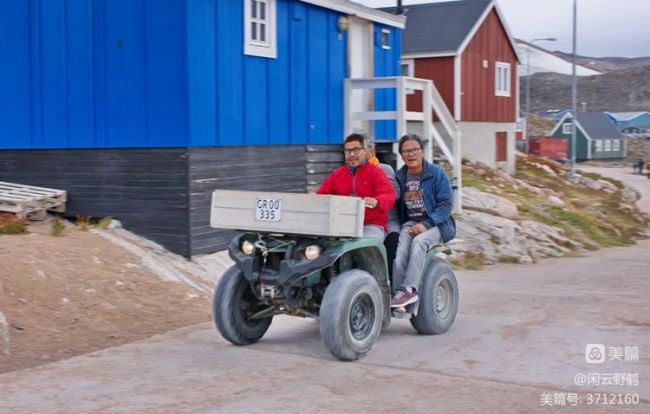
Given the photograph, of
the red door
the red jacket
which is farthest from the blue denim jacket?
the red door

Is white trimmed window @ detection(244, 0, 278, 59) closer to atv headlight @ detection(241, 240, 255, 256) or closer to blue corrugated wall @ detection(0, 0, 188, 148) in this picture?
blue corrugated wall @ detection(0, 0, 188, 148)

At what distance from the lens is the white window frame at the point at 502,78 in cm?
3350

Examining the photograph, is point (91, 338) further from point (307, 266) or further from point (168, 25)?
point (168, 25)

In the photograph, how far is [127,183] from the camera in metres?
12.7

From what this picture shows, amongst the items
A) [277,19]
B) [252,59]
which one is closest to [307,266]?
[252,59]

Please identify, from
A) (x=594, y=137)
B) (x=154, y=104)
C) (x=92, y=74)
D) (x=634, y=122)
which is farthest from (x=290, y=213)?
(x=634, y=122)

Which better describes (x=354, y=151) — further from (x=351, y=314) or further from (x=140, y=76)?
(x=140, y=76)

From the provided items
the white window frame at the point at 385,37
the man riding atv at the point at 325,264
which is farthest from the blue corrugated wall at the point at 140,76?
the man riding atv at the point at 325,264

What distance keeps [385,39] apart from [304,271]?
11.9m

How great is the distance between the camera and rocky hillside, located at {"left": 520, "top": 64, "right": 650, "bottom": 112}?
123188 mm

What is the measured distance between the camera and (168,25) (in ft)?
40.3

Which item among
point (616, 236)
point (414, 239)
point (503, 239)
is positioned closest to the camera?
point (414, 239)

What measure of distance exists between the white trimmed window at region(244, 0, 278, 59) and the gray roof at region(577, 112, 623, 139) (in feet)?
211

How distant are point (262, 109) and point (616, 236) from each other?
11.9 metres
